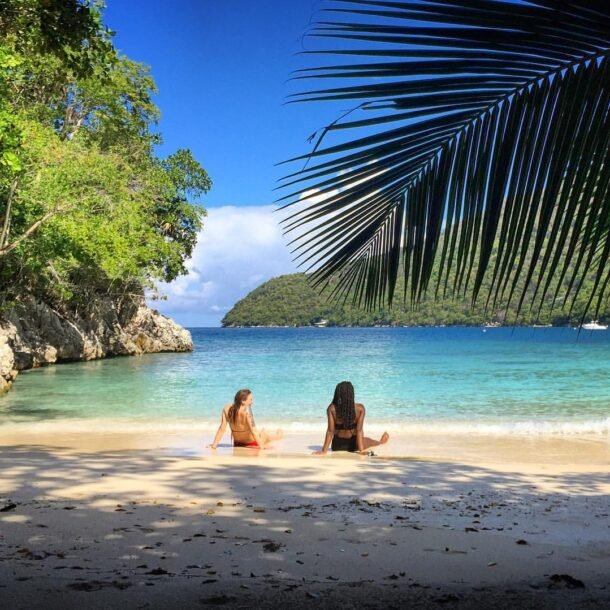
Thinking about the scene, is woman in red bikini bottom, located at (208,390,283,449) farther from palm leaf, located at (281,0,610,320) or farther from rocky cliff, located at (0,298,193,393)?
rocky cliff, located at (0,298,193,393)

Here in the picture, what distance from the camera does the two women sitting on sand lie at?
31.3 feet

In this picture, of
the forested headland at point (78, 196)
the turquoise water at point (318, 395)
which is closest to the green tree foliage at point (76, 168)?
the forested headland at point (78, 196)

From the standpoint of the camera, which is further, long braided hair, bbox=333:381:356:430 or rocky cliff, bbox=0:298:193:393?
rocky cliff, bbox=0:298:193:393

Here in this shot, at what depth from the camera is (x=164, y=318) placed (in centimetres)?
4978

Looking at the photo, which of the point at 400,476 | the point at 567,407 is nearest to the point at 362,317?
the point at 567,407

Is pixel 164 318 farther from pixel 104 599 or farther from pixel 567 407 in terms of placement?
pixel 104 599

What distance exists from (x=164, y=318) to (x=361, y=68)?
49414 mm

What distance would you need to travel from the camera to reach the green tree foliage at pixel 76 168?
7.97 meters

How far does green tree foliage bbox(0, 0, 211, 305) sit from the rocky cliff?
1.13 m

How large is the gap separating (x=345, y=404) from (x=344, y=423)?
14.2 inches

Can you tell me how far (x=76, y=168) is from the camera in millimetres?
19375

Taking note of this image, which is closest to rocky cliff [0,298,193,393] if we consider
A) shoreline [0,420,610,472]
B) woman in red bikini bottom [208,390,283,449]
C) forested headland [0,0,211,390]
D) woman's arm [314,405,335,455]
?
forested headland [0,0,211,390]

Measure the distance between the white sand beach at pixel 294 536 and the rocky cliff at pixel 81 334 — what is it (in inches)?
588

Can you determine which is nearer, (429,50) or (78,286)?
(429,50)
